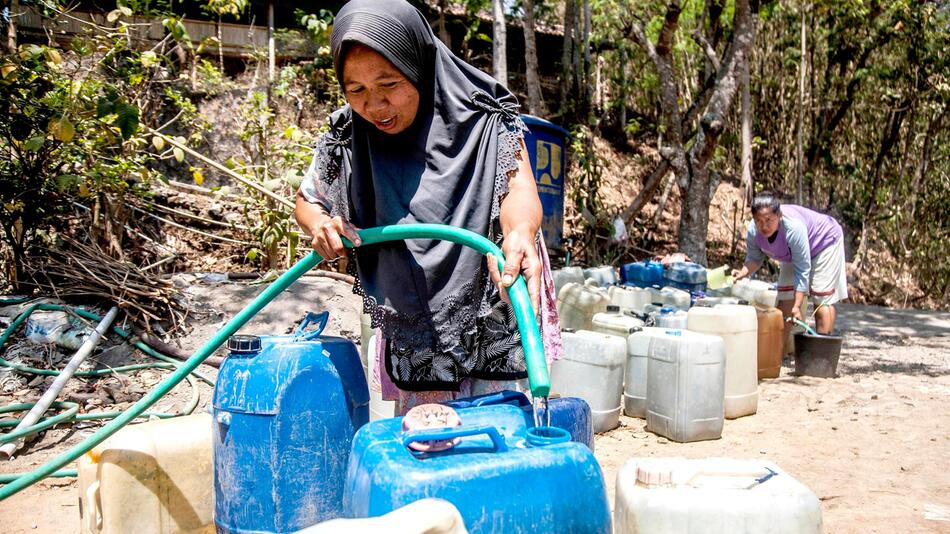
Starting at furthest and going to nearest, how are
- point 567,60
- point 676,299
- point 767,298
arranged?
point 567,60
point 767,298
point 676,299

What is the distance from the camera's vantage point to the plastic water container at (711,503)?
148cm

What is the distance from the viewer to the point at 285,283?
1895mm

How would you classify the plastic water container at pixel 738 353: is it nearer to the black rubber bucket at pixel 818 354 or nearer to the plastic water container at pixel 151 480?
the black rubber bucket at pixel 818 354

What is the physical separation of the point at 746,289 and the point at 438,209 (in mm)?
5288

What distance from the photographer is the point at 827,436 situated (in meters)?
3.86

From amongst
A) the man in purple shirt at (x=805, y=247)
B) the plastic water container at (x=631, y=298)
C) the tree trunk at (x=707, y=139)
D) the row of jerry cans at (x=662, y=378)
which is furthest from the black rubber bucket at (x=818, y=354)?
the tree trunk at (x=707, y=139)

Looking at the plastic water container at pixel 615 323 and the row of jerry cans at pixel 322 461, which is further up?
the row of jerry cans at pixel 322 461

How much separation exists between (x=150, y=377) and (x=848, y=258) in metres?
13.8

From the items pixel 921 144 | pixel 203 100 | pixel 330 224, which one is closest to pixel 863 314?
pixel 921 144

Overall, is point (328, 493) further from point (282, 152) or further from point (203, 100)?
point (203, 100)

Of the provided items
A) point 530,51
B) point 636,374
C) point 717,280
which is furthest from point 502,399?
point 530,51

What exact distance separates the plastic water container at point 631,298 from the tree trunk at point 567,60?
6622 millimetres

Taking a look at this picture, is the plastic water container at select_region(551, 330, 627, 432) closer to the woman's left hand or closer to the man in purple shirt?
the man in purple shirt

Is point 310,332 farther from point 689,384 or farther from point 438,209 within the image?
point 689,384
